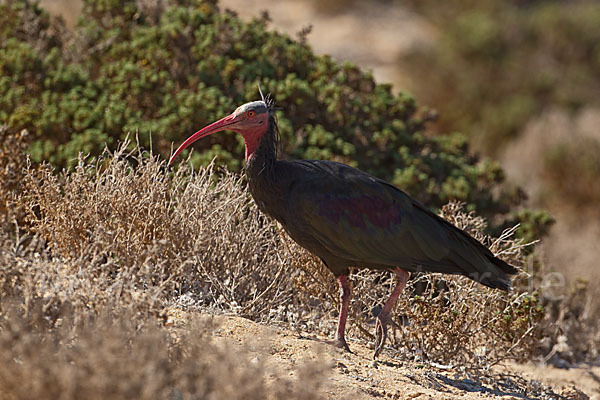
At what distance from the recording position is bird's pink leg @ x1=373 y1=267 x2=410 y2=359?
194 inches

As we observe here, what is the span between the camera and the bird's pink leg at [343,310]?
5086 mm

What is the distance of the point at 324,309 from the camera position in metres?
5.78

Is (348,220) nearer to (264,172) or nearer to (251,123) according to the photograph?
(264,172)

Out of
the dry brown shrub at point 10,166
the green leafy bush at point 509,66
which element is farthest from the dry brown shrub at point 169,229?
the green leafy bush at point 509,66

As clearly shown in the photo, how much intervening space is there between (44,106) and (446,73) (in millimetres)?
11070

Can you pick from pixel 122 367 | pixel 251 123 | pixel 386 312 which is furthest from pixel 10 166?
pixel 122 367

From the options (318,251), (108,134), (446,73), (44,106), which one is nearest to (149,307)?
(318,251)

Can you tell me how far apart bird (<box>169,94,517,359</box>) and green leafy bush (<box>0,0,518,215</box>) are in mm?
1828

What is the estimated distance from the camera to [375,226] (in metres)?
4.91

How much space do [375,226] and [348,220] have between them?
0.65ft

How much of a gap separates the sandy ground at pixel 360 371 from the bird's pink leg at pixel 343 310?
0.28ft

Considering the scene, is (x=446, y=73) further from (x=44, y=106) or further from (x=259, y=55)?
(x=44, y=106)

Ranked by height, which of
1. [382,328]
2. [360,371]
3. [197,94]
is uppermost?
[197,94]

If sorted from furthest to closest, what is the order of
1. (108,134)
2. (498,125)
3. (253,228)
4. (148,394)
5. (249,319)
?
1. (498,125)
2. (108,134)
3. (253,228)
4. (249,319)
5. (148,394)
